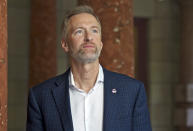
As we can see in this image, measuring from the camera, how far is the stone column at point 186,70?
27.9 feet

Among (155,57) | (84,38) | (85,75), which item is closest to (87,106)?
(85,75)

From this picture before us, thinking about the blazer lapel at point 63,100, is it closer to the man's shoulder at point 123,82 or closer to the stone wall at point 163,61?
the man's shoulder at point 123,82

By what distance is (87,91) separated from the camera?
249 centimetres

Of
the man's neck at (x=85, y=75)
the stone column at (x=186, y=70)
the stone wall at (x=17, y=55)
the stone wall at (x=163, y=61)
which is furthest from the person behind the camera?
the stone wall at (x=163, y=61)

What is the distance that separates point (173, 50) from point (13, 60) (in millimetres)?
3579

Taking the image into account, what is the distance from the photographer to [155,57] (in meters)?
8.92

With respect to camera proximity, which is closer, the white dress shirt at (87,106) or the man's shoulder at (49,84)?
the white dress shirt at (87,106)

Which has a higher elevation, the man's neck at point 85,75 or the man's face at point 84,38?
the man's face at point 84,38

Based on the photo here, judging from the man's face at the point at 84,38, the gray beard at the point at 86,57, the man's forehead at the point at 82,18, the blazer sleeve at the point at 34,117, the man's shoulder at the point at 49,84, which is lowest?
the blazer sleeve at the point at 34,117

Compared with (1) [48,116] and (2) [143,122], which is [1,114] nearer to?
(1) [48,116]

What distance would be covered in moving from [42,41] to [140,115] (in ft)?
16.2

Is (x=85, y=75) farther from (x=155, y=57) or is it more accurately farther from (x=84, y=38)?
(x=155, y=57)

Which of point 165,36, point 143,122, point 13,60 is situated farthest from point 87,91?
point 165,36

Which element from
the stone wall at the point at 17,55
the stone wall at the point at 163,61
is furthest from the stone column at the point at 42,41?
the stone wall at the point at 163,61
